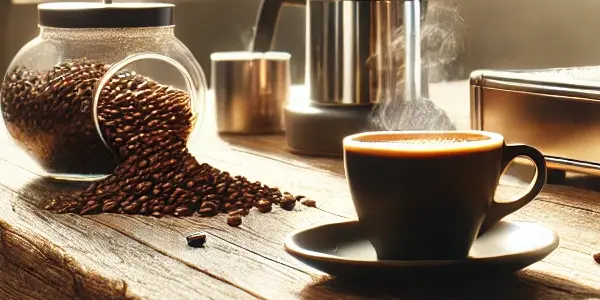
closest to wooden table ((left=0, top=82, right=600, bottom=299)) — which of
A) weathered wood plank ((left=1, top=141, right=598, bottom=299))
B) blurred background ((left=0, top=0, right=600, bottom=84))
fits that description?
weathered wood plank ((left=1, top=141, right=598, bottom=299))

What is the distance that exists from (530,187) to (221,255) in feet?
0.87

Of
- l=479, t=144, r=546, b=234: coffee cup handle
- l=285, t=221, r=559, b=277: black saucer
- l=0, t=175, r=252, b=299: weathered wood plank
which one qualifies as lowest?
l=0, t=175, r=252, b=299: weathered wood plank

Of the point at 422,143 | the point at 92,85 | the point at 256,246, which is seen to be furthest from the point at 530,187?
the point at 92,85

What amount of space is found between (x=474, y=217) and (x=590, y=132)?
0.41m

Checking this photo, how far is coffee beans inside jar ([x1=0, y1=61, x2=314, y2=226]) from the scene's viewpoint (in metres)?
1.06

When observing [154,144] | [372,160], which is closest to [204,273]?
[372,160]

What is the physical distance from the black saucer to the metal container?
33 cm

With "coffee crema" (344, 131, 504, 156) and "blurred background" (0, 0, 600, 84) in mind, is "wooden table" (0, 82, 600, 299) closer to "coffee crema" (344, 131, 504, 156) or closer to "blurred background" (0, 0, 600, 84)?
"coffee crema" (344, 131, 504, 156)

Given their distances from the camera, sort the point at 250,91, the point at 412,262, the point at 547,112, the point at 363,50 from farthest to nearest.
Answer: the point at 250,91
the point at 363,50
the point at 547,112
the point at 412,262

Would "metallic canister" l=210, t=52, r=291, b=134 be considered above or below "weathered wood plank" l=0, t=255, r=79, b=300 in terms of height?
above

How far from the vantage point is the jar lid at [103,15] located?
1.17 metres

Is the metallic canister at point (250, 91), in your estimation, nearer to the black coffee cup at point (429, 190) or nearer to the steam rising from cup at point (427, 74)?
the steam rising from cup at point (427, 74)

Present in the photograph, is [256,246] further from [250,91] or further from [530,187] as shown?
[250,91]

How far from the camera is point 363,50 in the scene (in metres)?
1.38
